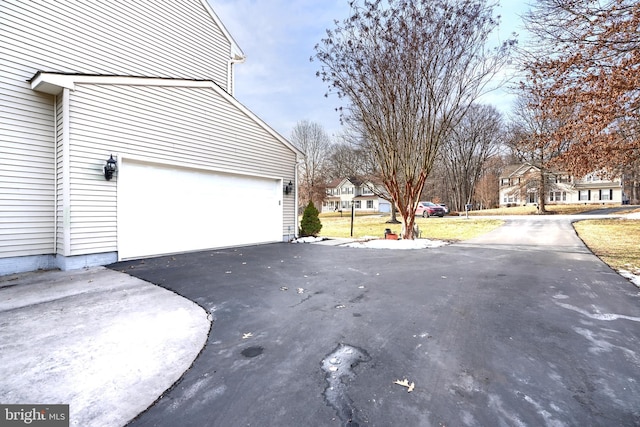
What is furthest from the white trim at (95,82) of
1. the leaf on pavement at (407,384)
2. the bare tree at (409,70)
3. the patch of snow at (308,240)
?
the leaf on pavement at (407,384)

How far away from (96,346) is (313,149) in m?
33.2

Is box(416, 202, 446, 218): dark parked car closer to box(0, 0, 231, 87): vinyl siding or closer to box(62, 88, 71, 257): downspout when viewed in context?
box(0, 0, 231, 87): vinyl siding

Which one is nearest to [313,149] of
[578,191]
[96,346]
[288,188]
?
[288,188]

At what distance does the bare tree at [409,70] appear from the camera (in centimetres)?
825

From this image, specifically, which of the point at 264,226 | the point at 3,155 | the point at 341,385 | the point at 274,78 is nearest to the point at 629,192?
the point at 274,78

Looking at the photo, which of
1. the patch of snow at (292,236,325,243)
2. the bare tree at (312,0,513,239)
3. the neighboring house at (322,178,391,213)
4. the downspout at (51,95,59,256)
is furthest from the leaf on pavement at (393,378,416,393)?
the neighboring house at (322,178,391,213)

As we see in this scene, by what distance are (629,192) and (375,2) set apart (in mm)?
46148

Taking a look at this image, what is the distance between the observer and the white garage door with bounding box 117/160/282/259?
6.49 metres

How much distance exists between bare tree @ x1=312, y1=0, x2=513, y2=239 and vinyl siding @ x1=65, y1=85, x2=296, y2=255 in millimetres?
3539

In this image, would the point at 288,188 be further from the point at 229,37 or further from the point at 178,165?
the point at 229,37

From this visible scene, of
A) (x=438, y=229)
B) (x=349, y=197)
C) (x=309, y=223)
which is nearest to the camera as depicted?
(x=309, y=223)

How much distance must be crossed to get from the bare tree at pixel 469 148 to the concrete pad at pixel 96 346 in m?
28.5

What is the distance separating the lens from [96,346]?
2518 mm

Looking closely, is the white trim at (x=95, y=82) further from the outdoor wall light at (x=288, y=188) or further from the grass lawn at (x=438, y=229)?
the grass lawn at (x=438, y=229)
